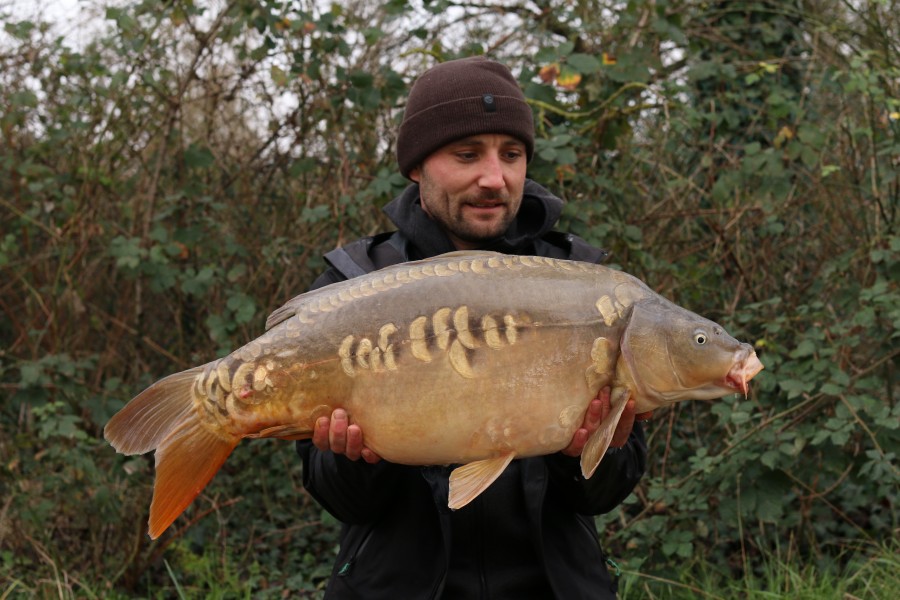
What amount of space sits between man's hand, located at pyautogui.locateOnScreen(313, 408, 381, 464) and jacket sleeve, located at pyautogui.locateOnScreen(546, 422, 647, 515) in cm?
34

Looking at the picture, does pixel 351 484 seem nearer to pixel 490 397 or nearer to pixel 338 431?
pixel 338 431

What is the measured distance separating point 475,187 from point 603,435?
59 cm

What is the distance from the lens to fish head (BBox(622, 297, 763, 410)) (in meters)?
1.51

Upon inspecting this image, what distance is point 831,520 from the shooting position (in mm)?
3346

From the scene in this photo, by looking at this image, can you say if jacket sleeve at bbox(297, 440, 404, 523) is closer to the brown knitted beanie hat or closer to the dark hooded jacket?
the dark hooded jacket

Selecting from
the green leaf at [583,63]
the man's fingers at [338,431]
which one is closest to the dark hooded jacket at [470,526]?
the man's fingers at [338,431]

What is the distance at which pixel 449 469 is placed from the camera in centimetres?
174

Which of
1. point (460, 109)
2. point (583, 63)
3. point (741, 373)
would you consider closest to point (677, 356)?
point (741, 373)

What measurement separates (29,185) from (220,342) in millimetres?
904

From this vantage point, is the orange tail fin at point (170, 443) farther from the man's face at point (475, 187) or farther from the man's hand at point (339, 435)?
the man's face at point (475, 187)

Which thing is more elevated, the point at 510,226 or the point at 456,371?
the point at 510,226

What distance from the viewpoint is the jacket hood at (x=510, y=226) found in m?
1.95

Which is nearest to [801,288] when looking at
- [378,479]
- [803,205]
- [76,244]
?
[803,205]

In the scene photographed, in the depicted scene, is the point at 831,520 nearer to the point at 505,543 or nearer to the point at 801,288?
the point at 801,288
